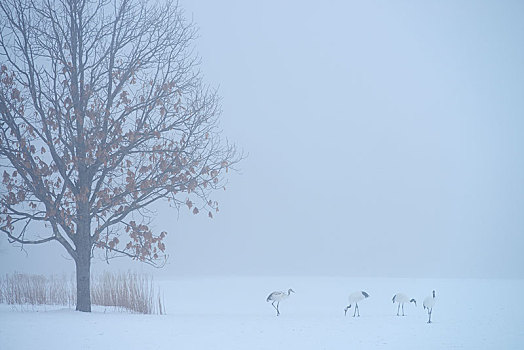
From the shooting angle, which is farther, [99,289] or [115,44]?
[99,289]

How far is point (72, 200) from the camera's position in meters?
11.9

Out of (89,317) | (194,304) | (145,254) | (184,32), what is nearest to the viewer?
(89,317)

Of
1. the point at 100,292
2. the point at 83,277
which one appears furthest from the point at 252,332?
the point at 100,292

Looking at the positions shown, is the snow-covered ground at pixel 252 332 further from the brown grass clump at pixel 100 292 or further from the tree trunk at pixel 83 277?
the brown grass clump at pixel 100 292

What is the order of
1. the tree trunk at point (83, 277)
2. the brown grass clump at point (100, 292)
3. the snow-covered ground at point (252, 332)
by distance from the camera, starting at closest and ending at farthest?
the snow-covered ground at point (252, 332), the tree trunk at point (83, 277), the brown grass clump at point (100, 292)

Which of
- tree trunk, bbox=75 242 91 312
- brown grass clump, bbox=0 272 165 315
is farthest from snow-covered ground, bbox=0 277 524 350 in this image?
brown grass clump, bbox=0 272 165 315

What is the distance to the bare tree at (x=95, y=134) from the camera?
11.1m

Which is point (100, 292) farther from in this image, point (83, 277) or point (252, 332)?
point (252, 332)

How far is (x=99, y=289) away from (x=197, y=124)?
4.85 meters

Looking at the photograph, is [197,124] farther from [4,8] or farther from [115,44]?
[4,8]

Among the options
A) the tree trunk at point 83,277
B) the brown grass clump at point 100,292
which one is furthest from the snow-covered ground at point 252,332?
the brown grass clump at point 100,292

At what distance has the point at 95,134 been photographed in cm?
1119

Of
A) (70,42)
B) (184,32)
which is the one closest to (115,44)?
(70,42)

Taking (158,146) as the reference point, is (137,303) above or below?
below
